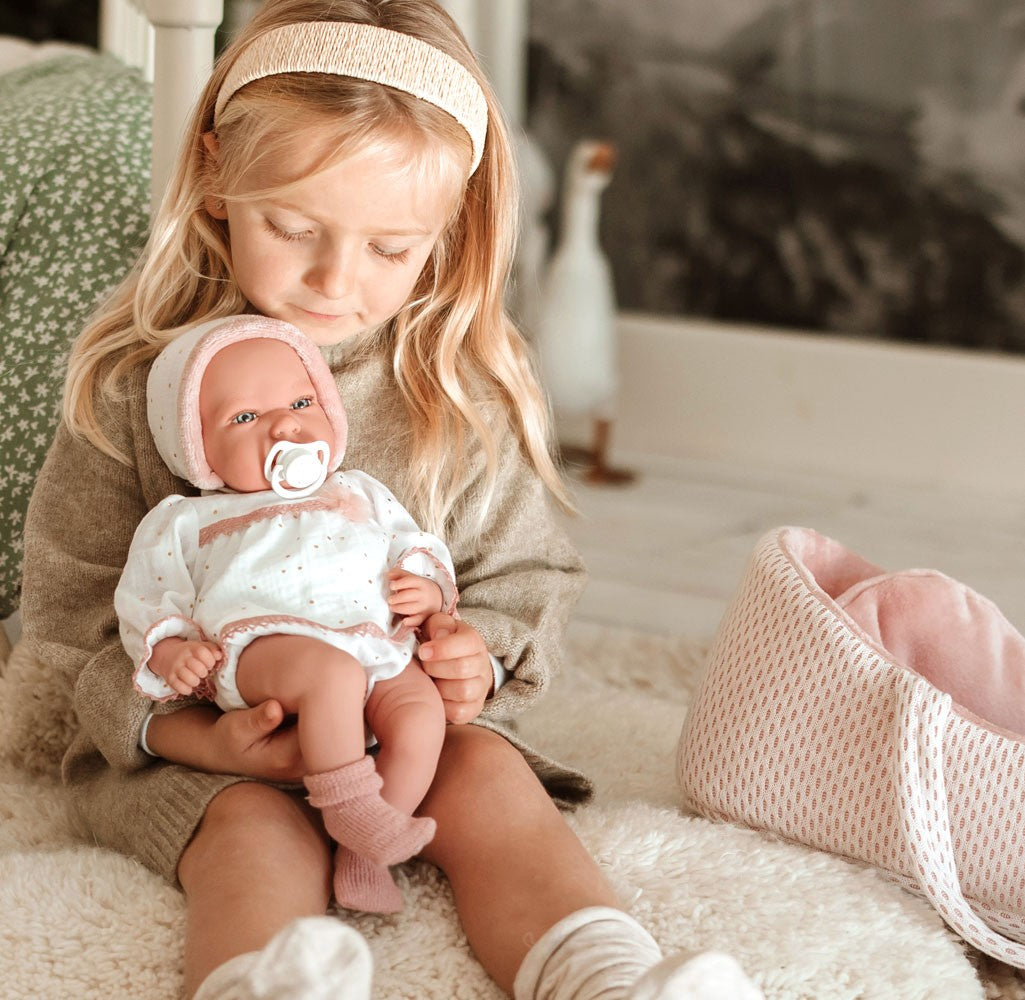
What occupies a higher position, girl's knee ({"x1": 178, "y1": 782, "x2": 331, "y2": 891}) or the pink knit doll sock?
the pink knit doll sock

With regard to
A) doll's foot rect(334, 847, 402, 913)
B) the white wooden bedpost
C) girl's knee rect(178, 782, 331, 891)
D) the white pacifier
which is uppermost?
the white wooden bedpost

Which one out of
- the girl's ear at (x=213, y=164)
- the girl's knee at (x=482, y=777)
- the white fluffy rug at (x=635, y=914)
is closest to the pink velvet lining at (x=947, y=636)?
the white fluffy rug at (x=635, y=914)

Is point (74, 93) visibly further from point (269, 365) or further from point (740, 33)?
point (740, 33)

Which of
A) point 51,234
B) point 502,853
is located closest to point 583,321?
point 51,234

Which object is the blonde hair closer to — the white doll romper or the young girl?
the young girl

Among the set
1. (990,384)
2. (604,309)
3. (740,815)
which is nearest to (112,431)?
Answer: (740,815)

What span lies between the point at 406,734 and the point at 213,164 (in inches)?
19.4

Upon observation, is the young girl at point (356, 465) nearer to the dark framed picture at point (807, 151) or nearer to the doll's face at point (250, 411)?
the doll's face at point (250, 411)

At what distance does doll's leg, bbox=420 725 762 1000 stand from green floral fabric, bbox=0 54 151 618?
0.55 metres

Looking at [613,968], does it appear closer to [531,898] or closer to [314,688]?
[531,898]

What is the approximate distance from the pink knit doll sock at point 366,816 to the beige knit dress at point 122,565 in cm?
17

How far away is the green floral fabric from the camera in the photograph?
4.16ft

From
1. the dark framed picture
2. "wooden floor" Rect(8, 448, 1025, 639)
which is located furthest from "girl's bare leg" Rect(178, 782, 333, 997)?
the dark framed picture

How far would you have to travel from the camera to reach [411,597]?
3.02 ft
